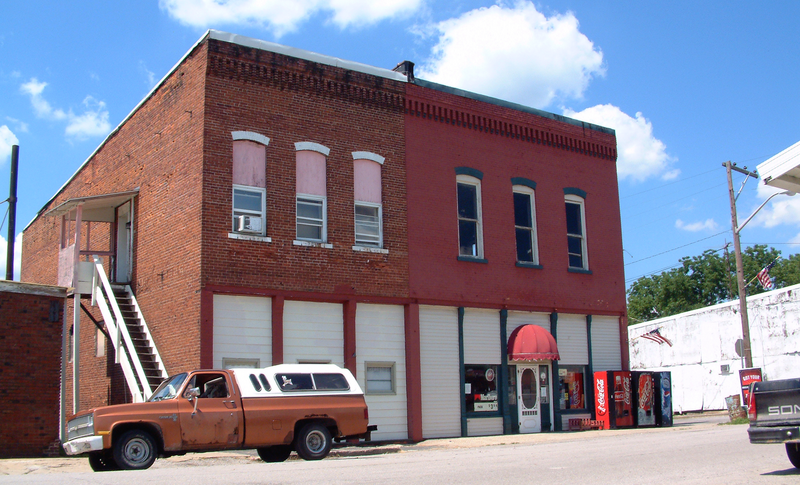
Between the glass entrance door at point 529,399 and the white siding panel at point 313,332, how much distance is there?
230 inches

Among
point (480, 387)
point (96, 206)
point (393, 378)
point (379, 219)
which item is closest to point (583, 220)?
point (480, 387)

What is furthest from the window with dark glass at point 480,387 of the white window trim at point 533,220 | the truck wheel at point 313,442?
the truck wheel at point 313,442

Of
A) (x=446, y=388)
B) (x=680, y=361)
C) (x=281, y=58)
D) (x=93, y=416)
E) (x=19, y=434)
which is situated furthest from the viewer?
(x=680, y=361)

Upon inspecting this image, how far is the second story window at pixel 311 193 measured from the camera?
19.2 meters

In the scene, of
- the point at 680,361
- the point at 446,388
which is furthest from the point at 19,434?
the point at 680,361

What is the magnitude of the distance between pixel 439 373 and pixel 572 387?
5131 millimetres

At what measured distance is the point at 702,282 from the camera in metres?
68.7

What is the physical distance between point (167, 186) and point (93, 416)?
831 centimetres

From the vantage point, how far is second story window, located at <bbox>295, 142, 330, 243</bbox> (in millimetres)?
19156

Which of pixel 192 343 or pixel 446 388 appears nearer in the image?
pixel 192 343

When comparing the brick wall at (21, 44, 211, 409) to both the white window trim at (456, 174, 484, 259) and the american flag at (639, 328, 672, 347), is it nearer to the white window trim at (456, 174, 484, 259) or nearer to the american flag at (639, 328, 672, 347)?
the white window trim at (456, 174, 484, 259)

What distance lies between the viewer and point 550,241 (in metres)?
23.7

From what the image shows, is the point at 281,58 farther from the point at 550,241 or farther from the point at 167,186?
the point at 550,241

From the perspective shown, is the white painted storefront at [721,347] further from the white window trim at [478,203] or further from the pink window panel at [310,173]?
the pink window panel at [310,173]
